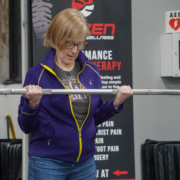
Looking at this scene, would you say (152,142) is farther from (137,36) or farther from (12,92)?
(12,92)

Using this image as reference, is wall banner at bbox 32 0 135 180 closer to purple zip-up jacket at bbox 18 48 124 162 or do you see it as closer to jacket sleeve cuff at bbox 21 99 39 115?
purple zip-up jacket at bbox 18 48 124 162

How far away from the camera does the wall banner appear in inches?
107

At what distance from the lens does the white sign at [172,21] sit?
2922 mm

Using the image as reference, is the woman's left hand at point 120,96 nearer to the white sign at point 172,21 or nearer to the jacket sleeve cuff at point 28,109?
the jacket sleeve cuff at point 28,109

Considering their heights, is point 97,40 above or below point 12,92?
above

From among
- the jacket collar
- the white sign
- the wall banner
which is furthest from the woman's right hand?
the white sign

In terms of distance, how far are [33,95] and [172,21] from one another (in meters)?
2.00

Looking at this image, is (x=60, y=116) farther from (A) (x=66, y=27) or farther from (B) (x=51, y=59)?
(A) (x=66, y=27)

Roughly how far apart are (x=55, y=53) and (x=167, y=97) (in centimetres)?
169

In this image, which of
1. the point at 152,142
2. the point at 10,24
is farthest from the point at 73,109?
the point at 10,24

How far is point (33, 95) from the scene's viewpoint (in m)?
1.40

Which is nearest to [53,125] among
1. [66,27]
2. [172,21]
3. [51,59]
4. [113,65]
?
[51,59]

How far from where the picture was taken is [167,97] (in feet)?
9.86

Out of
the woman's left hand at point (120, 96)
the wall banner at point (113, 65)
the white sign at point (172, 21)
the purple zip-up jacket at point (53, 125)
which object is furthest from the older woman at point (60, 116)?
the white sign at point (172, 21)
